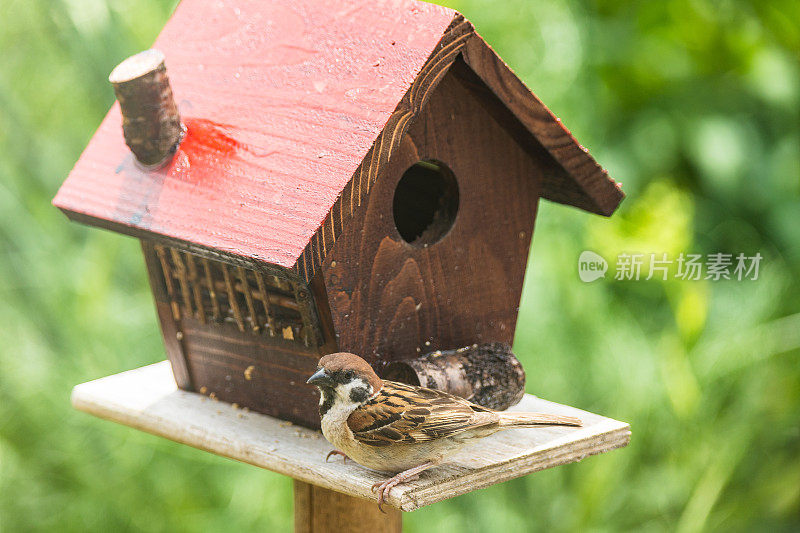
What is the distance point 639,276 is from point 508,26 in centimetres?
104

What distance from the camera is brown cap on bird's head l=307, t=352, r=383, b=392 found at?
1795mm

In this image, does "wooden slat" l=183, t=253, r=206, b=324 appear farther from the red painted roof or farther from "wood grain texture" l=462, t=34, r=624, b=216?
"wood grain texture" l=462, t=34, r=624, b=216

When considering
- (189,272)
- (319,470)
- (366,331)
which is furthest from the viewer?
(189,272)

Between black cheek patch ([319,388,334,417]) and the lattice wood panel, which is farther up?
the lattice wood panel

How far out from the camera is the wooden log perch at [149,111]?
205 centimetres

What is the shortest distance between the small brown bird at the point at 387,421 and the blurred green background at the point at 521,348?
5.03 feet

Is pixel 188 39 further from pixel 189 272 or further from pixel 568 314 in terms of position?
pixel 568 314

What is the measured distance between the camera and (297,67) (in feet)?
6.63

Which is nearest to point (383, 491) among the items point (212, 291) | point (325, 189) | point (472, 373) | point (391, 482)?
point (391, 482)

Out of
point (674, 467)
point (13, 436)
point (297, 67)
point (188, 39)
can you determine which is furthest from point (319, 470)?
point (13, 436)

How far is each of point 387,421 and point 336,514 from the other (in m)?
0.57

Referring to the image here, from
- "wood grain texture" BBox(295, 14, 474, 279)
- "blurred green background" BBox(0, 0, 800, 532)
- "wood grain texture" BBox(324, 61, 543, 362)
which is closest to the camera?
"wood grain texture" BBox(295, 14, 474, 279)

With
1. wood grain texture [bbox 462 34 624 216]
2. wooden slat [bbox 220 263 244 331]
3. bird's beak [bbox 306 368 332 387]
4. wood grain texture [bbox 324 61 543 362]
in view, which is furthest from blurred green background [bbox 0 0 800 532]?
bird's beak [bbox 306 368 332 387]

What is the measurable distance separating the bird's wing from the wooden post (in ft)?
1.64
